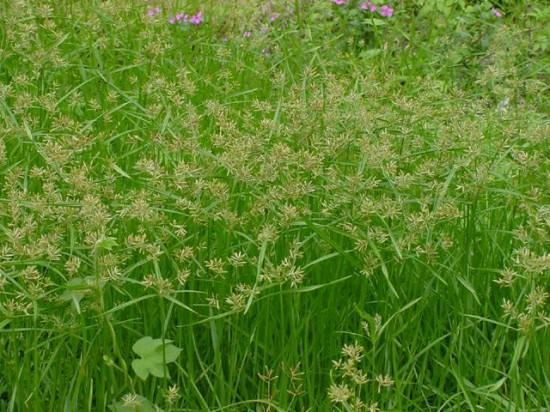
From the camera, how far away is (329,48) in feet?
17.5

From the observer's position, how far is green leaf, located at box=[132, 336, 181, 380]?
244 centimetres

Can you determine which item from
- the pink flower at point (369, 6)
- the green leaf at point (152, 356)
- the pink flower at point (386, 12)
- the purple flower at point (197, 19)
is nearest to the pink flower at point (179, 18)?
the purple flower at point (197, 19)

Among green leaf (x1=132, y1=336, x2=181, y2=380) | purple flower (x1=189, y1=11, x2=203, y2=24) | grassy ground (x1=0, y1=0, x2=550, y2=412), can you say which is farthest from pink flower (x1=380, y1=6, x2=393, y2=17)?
green leaf (x1=132, y1=336, x2=181, y2=380)

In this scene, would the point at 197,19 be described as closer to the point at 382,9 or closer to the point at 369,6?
the point at 369,6

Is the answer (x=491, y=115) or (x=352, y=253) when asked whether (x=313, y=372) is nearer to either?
(x=352, y=253)

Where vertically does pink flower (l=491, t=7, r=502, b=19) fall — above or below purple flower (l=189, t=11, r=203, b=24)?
below

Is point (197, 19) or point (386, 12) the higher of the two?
point (197, 19)

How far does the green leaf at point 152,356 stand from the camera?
96.0 inches

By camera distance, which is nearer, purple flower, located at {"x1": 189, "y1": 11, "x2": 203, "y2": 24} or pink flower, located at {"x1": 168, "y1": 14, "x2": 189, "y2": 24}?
pink flower, located at {"x1": 168, "y1": 14, "x2": 189, "y2": 24}

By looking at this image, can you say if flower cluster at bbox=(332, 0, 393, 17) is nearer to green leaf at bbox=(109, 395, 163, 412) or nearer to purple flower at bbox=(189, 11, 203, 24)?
purple flower at bbox=(189, 11, 203, 24)

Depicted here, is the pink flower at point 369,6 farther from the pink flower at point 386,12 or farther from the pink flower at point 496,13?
the pink flower at point 496,13

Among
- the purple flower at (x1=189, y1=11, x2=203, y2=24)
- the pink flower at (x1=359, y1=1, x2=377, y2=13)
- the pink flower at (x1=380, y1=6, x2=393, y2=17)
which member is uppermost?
the purple flower at (x1=189, y1=11, x2=203, y2=24)

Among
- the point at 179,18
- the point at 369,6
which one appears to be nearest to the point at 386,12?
the point at 369,6

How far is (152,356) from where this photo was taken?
8.18ft
